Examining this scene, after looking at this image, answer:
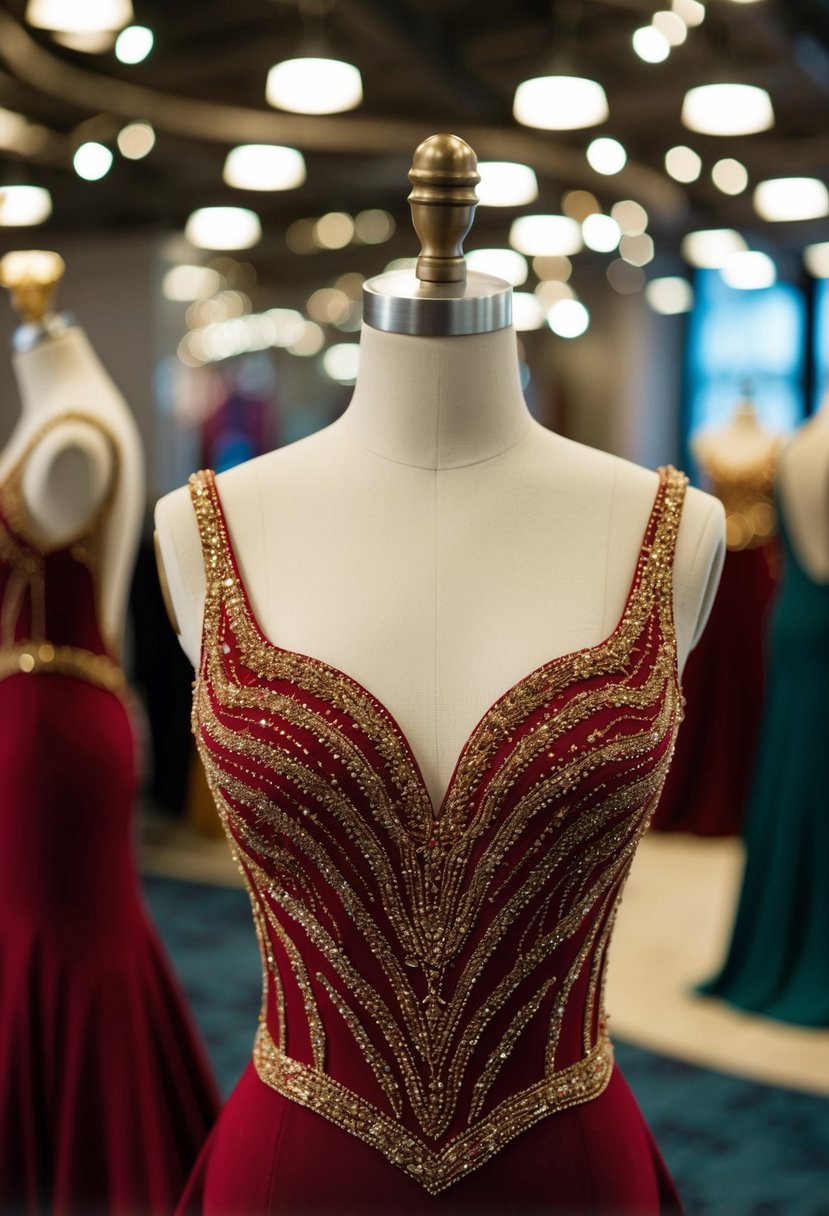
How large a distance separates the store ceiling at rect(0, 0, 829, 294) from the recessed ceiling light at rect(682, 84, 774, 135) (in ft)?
0.71

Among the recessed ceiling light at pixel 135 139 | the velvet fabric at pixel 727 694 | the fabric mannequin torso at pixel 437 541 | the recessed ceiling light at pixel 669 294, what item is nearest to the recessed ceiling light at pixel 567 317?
the recessed ceiling light at pixel 669 294

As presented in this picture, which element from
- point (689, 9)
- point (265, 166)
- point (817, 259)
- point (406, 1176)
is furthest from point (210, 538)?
point (817, 259)

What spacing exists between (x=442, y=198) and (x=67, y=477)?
5.52 ft

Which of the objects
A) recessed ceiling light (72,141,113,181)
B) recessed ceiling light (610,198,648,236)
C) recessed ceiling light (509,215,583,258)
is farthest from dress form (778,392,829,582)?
recessed ceiling light (610,198,648,236)

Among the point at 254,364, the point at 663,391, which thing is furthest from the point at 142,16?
the point at 254,364

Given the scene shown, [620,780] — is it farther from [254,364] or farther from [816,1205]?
[254,364]

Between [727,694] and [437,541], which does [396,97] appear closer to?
[727,694]

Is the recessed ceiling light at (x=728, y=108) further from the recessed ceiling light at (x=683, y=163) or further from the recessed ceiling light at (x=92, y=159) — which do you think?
the recessed ceiling light at (x=683, y=163)

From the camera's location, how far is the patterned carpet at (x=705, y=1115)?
3.31 m

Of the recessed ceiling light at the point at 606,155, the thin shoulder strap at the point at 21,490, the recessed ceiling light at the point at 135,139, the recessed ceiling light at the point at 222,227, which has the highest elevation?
the recessed ceiling light at the point at 135,139

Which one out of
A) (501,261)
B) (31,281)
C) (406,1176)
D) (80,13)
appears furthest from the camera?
(501,261)

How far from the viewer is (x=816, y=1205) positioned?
3.25 metres

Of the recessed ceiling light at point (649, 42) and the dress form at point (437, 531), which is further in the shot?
the recessed ceiling light at point (649, 42)

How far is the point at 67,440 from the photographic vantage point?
2.97 m
